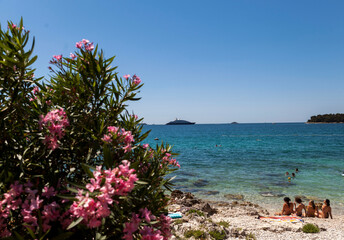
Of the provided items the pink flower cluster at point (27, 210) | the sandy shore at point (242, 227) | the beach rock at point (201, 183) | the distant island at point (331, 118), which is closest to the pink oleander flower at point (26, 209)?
the pink flower cluster at point (27, 210)

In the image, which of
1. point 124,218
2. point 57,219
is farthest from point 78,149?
point 124,218

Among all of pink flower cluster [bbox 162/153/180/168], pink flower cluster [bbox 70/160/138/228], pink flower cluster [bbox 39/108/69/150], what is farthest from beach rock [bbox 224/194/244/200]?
pink flower cluster [bbox 70/160/138/228]

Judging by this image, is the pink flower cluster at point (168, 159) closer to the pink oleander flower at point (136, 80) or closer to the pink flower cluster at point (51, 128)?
the pink oleander flower at point (136, 80)

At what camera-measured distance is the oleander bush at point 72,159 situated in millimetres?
1932

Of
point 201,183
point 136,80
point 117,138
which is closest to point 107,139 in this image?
point 117,138

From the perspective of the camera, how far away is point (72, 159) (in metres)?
2.84

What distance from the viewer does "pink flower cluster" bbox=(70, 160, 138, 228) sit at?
5.70 feet

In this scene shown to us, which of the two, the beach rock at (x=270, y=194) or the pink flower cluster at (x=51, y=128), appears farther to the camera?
the beach rock at (x=270, y=194)

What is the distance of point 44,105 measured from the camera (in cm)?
284

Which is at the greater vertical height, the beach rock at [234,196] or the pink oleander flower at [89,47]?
the pink oleander flower at [89,47]

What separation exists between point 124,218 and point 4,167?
133 cm

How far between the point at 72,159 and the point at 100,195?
4.31 feet

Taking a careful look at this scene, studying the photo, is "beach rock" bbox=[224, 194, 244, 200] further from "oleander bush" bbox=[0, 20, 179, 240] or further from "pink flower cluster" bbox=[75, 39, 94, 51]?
"pink flower cluster" bbox=[75, 39, 94, 51]

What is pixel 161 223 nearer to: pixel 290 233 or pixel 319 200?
pixel 290 233
